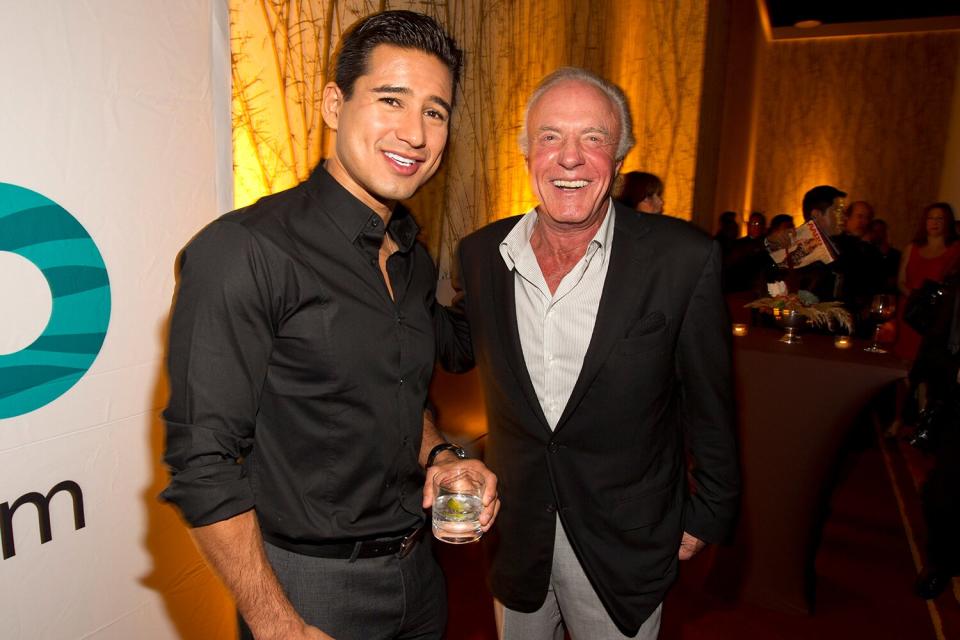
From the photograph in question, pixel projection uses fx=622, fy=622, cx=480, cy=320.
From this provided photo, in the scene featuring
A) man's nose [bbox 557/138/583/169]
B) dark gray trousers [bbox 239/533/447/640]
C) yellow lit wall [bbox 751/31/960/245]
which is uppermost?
yellow lit wall [bbox 751/31/960/245]

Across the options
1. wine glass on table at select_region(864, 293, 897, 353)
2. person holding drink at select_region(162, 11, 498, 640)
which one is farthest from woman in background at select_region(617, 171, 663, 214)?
person holding drink at select_region(162, 11, 498, 640)

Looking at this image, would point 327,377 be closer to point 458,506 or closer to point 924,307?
point 458,506

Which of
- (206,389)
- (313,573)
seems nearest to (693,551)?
(313,573)

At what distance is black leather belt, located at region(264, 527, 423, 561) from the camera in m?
1.29

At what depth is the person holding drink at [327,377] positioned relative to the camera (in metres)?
1.05

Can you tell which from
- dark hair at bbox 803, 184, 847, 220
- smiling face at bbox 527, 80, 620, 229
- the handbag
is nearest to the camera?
smiling face at bbox 527, 80, 620, 229

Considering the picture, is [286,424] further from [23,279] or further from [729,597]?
[729,597]

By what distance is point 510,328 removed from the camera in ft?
5.24

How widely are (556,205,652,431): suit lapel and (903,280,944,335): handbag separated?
9.04 ft

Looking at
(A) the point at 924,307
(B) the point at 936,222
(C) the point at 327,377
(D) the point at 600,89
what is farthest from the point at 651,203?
(B) the point at 936,222

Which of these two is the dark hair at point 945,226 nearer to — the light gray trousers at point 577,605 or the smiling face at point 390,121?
the light gray trousers at point 577,605

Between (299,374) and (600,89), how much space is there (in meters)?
1.07

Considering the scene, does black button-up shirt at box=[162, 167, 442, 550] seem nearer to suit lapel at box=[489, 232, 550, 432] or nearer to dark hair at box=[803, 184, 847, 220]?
suit lapel at box=[489, 232, 550, 432]

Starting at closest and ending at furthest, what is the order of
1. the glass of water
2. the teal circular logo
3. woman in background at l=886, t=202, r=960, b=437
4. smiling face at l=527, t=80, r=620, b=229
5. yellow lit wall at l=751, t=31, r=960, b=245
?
the glass of water
the teal circular logo
smiling face at l=527, t=80, r=620, b=229
woman in background at l=886, t=202, r=960, b=437
yellow lit wall at l=751, t=31, r=960, b=245
